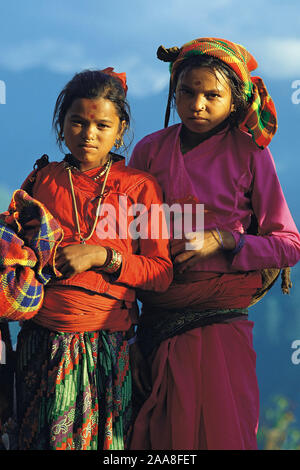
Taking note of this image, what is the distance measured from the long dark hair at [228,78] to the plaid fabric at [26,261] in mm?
865

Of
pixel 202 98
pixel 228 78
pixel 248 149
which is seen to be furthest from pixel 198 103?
pixel 248 149

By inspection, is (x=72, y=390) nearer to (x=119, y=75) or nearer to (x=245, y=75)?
(x=119, y=75)

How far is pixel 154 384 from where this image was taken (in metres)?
2.54

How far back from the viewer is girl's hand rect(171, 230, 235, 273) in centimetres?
253

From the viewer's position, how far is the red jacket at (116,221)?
2369 millimetres

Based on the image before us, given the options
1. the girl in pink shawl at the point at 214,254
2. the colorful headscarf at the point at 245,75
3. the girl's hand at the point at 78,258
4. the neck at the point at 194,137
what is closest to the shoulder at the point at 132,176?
the girl in pink shawl at the point at 214,254

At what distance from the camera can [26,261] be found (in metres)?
2.23

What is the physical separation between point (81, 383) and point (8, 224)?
65 cm

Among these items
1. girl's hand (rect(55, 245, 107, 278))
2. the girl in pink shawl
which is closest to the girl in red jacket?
girl's hand (rect(55, 245, 107, 278))

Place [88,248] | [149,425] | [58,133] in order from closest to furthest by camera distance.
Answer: [88,248] → [149,425] → [58,133]

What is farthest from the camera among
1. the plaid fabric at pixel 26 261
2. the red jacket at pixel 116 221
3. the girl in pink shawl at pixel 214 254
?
the girl in pink shawl at pixel 214 254

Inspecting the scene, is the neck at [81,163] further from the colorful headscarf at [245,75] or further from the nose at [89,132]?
the colorful headscarf at [245,75]

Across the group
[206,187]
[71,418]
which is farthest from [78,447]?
[206,187]
